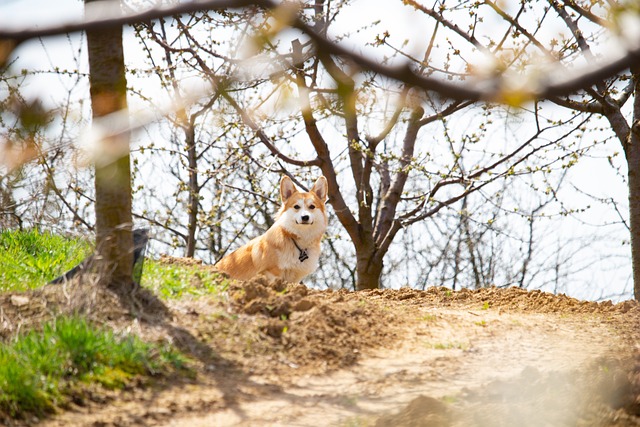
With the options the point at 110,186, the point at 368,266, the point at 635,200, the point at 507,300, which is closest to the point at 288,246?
the point at 368,266

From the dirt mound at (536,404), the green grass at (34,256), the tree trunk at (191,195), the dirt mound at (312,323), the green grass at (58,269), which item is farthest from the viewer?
the tree trunk at (191,195)

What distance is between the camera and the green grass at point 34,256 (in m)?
6.89

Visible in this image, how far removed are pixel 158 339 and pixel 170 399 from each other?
26.3 inches

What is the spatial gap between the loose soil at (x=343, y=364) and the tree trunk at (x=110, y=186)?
0.94 feet

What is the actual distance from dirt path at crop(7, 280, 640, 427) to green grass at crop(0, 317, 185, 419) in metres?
0.15

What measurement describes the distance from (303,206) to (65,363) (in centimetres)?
569

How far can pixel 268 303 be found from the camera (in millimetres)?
5992

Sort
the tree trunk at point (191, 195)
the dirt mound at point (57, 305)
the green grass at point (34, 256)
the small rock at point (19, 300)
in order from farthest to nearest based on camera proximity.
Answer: the tree trunk at point (191, 195) < the green grass at point (34, 256) < the small rock at point (19, 300) < the dirt mound at point (57, 305)

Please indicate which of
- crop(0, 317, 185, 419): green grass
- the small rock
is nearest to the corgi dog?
the small rock

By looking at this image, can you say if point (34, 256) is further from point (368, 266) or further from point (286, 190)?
point (368, 266)

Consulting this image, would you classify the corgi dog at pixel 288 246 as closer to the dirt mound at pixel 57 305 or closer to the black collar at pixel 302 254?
the black collar at pixel 302 254

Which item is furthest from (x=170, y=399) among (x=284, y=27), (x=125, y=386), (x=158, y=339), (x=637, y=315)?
(x=637, y=315)

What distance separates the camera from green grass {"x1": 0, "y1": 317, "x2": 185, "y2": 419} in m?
4.31

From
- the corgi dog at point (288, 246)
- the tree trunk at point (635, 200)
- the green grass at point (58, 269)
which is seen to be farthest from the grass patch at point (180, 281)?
the tree trunk at point (635, 200)
